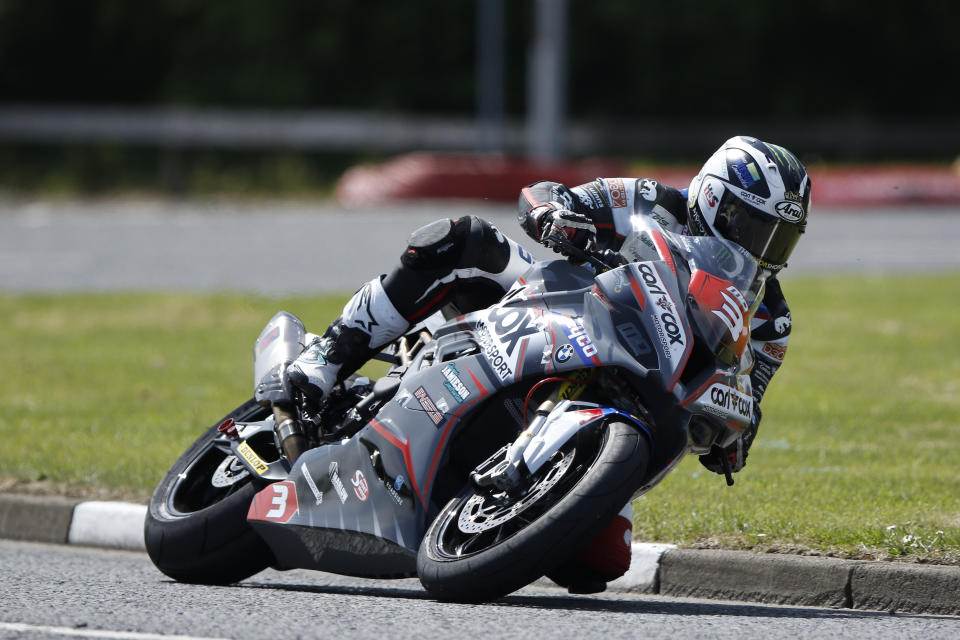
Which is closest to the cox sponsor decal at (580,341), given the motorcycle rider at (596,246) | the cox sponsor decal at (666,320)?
the cox sponsor decal at (666,320)

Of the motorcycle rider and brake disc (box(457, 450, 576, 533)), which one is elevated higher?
the motorcycle rider

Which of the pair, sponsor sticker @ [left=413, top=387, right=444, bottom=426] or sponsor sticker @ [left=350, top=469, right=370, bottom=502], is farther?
sponsor sticker @ [left=350, top=469, right=370, bottom=502]

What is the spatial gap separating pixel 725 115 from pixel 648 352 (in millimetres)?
29141

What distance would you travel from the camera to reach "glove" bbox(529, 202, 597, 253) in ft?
16.8

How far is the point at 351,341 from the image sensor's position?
5586 millimetres

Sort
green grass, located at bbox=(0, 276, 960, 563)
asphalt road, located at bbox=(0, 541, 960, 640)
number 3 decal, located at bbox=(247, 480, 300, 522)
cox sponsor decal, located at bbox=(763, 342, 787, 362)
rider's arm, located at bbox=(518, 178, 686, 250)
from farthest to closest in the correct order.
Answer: green grass, located at bbox=(0, 276, 960, 563) < cox sponsor decal, located at bbox=(763, 342, 787, 362) < rider's arm, located at bbox=(518, 178, 686, 250) < number 3 decal, located at bbox=(247, 480, 300, 522) < asphalt road, located at bbox=(0, 541, 960, 640)

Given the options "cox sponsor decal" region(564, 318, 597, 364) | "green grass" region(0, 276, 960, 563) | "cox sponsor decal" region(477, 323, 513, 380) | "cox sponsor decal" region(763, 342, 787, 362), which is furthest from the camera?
"green grass" region(0, 276, 960, 563)

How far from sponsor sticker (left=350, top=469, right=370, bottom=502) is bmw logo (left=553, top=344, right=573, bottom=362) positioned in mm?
839

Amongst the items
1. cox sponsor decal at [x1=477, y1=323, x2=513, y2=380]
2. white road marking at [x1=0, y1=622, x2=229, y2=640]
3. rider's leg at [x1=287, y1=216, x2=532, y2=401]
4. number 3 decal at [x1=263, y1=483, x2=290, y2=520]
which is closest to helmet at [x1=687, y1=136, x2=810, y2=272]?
rider's leg at [x1=287, y1=216, x2=532, y2=401]

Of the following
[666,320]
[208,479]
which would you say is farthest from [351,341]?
[666,320]

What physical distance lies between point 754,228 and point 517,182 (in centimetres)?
1500

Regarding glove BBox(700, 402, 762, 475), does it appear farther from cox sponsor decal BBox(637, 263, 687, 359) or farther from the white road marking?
the white road marking

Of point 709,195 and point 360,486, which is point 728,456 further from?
point 360,486

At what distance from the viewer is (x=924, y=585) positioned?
208 inches
